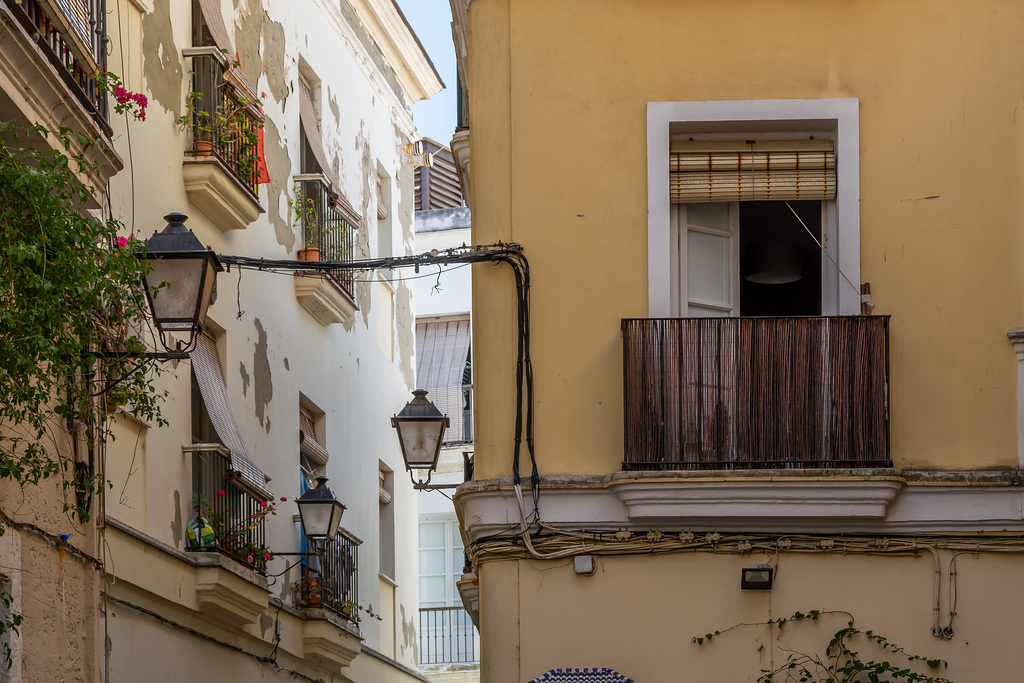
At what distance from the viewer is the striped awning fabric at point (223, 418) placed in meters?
13.2

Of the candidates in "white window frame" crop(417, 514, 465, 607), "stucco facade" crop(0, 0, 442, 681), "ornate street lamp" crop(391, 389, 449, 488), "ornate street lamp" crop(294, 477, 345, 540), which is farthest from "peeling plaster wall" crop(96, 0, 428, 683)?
"white window frame" crop(417, 514, 465, 607)

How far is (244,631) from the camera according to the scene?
14.3m

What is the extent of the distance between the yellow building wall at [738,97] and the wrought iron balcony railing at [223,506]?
449 cm

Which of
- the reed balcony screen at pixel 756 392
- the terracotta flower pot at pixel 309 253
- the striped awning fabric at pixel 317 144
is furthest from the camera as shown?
the striped awning fabric at pixel 317 144

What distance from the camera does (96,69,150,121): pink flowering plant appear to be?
9.52 meters

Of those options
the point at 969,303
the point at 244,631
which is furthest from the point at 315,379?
the point at 969,303

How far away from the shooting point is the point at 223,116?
45.5 ft

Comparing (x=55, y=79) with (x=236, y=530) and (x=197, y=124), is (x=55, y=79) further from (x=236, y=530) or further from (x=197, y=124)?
(x=236, y=530)

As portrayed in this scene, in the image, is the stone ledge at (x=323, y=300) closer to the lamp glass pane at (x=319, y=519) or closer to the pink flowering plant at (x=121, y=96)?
A: the lamp glass pane at (x=319, y=519)

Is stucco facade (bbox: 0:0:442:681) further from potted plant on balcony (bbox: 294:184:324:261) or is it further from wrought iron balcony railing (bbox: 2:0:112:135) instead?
wrought iron balcony railing (bbox: 2:0:112:135)

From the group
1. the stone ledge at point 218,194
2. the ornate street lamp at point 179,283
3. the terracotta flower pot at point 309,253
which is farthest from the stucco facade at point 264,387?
the ornate street lamp at point 179,283

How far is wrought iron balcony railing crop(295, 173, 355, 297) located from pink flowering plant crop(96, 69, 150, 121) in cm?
420

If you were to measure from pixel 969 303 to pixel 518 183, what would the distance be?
2.61 m

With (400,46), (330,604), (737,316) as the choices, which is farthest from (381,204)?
(737,316)
